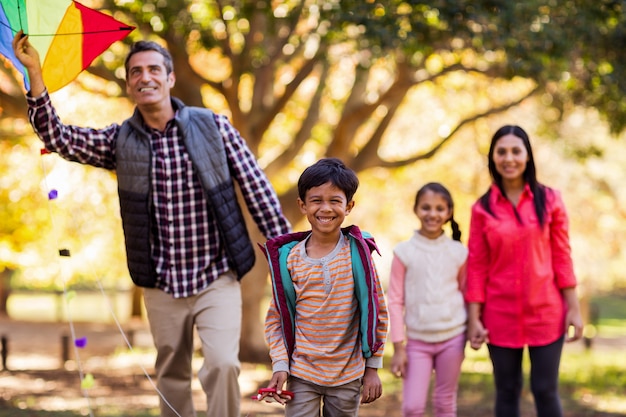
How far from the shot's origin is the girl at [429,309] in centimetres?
521

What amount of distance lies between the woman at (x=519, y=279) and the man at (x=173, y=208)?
1.48m

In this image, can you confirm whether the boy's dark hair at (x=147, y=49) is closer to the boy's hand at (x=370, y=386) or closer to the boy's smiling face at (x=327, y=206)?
the boy's smiling face at (x=327, y=206)

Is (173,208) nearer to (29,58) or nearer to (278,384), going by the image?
(29,58)

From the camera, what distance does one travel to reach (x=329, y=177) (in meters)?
3.84

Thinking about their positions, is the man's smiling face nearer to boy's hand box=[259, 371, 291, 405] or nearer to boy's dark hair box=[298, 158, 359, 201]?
boy's dark hair box=[298, 158, 359, 201]

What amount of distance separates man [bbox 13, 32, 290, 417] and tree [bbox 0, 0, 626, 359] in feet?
12.5

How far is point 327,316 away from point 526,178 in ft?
6.77

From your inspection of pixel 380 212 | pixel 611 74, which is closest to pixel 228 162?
pixel 611 74

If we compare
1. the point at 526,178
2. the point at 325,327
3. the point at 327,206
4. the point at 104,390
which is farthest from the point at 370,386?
the point at 104,390

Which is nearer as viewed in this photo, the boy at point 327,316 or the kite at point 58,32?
the boy at point 327,316

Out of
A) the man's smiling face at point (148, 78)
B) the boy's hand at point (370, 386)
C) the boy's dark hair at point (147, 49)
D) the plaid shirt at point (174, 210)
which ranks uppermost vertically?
the boy's dark hair at point (147, 49)

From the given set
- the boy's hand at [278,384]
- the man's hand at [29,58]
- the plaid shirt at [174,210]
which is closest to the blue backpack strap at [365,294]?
the boy's hand at [278,384]

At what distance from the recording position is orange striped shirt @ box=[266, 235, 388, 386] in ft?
12.6

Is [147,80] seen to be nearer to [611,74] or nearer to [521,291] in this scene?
[521,291]
